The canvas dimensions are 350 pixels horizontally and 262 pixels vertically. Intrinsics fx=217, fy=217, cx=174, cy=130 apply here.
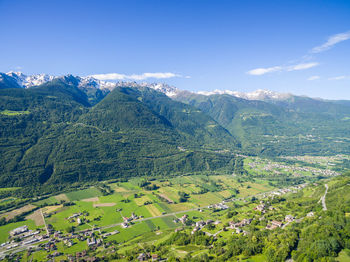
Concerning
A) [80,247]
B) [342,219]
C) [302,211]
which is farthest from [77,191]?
[342,219]

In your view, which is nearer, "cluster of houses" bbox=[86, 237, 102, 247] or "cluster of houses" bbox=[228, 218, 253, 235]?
"cluster of houses" bbox=[228, 218, 253, 235]

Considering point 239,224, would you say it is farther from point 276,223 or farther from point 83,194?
point 83,194

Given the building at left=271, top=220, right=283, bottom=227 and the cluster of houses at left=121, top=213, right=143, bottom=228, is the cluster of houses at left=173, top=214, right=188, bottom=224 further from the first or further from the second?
the building at left=271, top=220, right=283, bottom=227

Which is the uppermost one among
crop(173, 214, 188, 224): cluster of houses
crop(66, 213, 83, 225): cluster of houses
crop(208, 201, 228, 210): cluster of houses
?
crop(66, 213, 83, 225): cluster of houses

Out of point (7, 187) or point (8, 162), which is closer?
point (7, 187)

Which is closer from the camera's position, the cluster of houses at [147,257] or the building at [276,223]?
the cluster of houses at [147,257]

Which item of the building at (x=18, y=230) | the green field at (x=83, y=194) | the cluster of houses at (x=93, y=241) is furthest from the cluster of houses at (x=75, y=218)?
the green field at (x=83, y=194)

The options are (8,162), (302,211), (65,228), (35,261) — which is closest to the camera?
(35,261)

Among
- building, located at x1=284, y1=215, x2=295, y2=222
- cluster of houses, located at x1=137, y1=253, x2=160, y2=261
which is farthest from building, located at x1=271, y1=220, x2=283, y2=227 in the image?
cluster of houses, located at x1=137, y1=253, x2=160, y2=261

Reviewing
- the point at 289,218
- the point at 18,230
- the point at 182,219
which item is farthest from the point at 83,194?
the point at 289,218

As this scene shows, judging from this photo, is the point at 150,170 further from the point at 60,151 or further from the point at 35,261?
the point at 35,261

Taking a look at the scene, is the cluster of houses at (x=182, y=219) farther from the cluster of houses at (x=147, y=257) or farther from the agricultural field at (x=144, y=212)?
the cluster of houses at (x=147, y=257)
